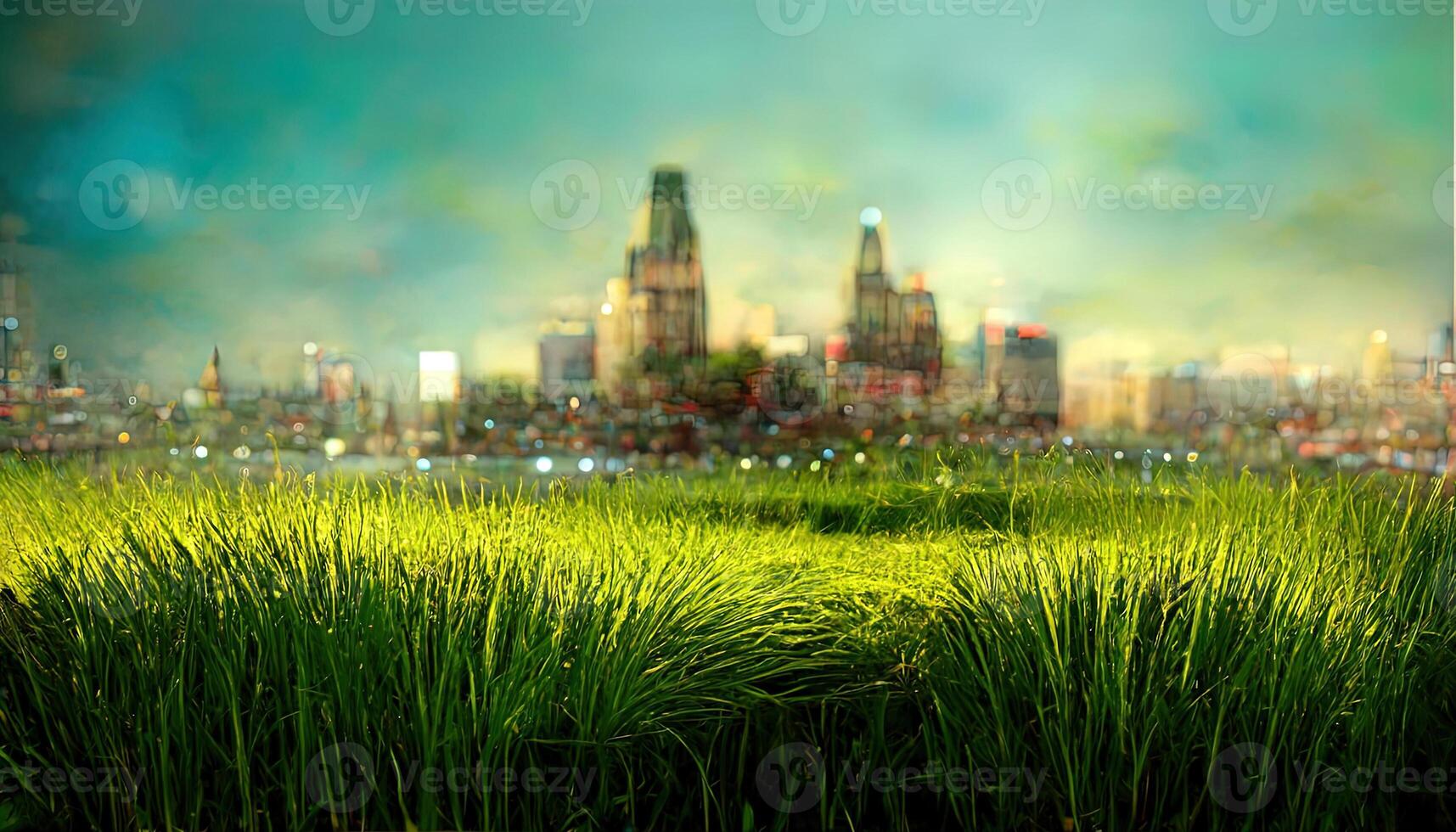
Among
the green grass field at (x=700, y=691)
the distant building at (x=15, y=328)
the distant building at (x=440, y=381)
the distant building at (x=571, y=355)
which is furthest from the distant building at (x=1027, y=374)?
the distant building at (x=15, y=328)

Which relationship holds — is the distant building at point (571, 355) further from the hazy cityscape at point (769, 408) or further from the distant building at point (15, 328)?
the distant building at point (15, 328)

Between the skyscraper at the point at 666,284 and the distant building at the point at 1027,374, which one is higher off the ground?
the skyscraper at the point at 666,284

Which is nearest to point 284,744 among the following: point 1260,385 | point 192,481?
point 192,481

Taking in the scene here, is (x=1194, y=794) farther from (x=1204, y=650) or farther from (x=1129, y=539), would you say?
(x=1129, y=539)

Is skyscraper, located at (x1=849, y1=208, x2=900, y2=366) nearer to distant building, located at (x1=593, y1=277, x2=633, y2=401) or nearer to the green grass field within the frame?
distant building, located at (x1=593, y1=277, x2=633, y2=401)

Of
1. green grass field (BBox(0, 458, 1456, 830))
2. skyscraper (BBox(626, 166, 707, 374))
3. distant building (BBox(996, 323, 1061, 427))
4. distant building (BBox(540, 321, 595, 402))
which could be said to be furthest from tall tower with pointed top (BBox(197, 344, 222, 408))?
skyscraper (BBox(626, 166, 707, 374))

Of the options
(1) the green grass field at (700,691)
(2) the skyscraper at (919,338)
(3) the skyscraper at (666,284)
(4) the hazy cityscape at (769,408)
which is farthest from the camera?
(3) the skyscraper at (666,284)
